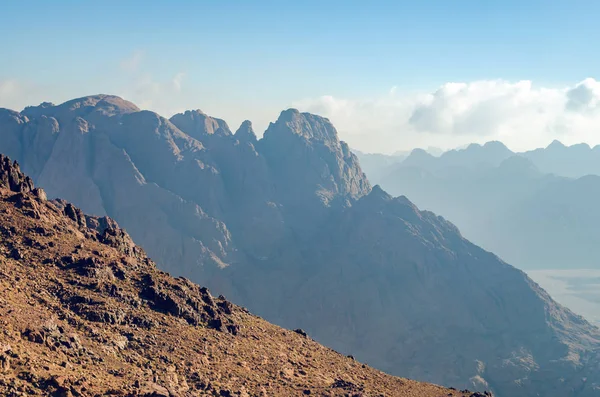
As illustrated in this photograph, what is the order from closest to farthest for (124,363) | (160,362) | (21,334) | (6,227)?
(21,334)
(124,363)
(160,362)
(6,227)

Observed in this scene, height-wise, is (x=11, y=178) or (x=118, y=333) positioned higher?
(x=11, y=178)

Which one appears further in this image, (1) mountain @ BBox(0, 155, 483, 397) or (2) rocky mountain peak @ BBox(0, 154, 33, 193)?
(2) rocky mountain peak @ BBox(0, 154, 33, 193)

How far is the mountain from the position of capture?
49.7 meters

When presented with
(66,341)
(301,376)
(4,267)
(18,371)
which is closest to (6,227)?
(4,267)

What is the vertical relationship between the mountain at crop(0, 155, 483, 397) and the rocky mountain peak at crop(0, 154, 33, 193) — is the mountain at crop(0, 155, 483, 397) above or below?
below

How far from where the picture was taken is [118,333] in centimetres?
6103

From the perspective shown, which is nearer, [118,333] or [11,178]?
[118,333]

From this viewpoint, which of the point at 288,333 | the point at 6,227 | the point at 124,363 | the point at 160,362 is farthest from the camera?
the point at 288,333

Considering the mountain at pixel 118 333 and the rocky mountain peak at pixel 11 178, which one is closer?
the mountain at pixel 118 333

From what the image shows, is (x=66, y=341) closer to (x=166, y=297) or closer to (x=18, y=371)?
(x=18, y=371)

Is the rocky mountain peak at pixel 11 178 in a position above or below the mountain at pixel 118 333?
above

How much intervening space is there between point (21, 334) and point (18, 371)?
271 inches

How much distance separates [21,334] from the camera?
50.3 metres

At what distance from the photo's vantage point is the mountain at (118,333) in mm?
49719
